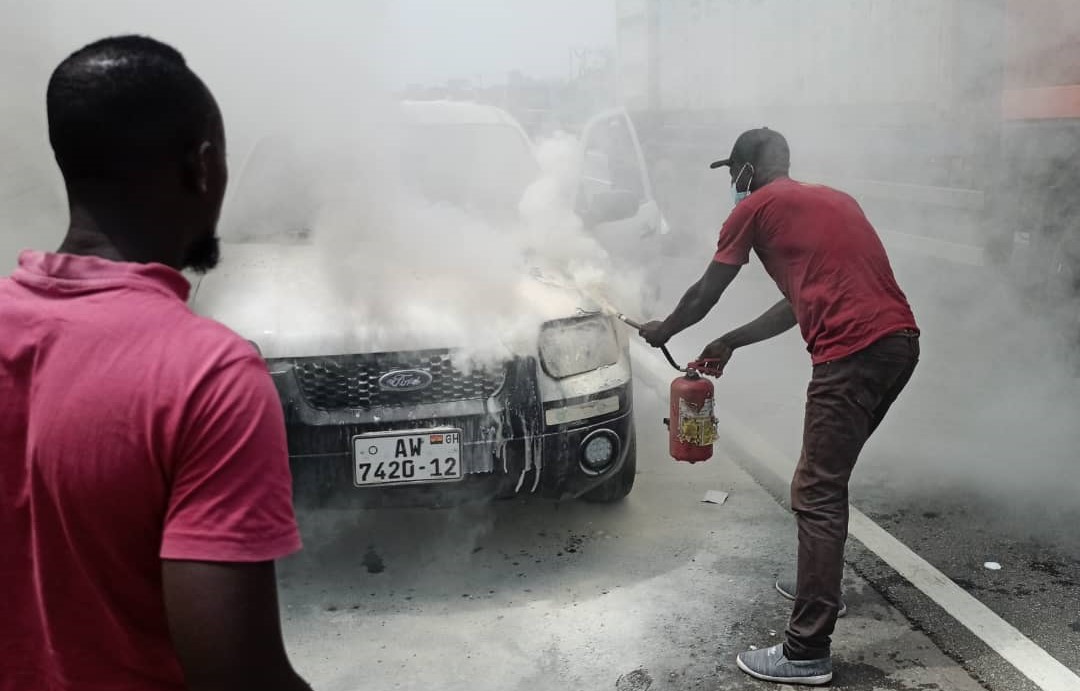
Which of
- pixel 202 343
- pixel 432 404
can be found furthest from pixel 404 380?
pixel 202 343

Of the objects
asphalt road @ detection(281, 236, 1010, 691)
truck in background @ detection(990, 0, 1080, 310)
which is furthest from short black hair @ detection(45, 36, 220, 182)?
truck in background @ detection(990, 0, 1080, 310)

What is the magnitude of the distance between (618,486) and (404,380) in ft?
3.84

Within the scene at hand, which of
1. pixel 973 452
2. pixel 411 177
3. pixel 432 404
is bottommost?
pixel 973 452

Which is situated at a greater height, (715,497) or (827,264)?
(827,264)

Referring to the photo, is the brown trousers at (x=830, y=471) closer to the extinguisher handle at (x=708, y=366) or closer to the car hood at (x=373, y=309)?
the extinguisher handle at (x=708, y=366)

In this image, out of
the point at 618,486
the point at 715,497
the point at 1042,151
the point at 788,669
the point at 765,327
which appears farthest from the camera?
the point at 1042,151

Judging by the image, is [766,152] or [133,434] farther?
[766,152]

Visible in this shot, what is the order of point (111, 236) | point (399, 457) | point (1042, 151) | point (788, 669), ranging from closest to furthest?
1. point (111, 236)
2. point (788, 669)
3. point (399, 457)
4. point (1042, 151)

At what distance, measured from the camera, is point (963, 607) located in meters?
3.34

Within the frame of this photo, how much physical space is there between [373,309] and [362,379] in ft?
0.90

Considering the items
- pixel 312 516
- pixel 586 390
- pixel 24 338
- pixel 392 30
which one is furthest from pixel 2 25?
pixel 24 338

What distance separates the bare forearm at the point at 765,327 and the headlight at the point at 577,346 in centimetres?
44

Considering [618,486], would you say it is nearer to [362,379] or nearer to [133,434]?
[362,379]

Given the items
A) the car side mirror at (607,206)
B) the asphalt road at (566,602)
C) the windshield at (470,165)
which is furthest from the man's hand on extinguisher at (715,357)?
the windshield at (470,165)
